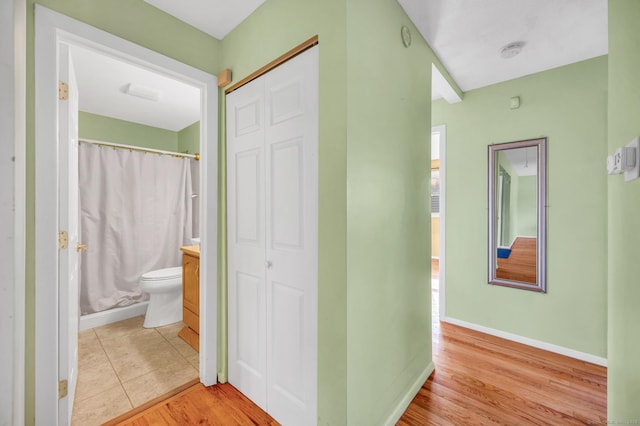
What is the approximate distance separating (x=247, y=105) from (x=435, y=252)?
18.5ft

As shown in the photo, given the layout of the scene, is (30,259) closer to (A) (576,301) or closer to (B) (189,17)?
(B) (189,17)

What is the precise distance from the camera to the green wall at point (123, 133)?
335 centimetres

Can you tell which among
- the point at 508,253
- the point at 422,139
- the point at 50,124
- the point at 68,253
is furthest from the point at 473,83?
the point at 68,253

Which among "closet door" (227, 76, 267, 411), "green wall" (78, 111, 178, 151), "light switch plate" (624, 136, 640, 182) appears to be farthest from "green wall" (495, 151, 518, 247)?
"green wall" (78, 111, 178, 151)

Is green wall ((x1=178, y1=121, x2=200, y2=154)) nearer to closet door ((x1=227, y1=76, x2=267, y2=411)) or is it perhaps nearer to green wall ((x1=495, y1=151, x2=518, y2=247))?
closet door ((x1=227, y1=76, x2=267, y2=411))

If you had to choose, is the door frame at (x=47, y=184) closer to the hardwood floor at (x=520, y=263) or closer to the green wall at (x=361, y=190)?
the green wall at (x=361, y=190)

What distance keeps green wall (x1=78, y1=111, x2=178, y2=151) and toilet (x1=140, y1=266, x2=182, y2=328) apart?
2001 mm

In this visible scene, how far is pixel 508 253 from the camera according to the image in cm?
256

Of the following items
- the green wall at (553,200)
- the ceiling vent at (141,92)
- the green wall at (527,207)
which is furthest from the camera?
the ceiling vent at (141,92)

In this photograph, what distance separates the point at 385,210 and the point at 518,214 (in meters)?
1.79

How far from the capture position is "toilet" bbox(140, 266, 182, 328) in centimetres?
272

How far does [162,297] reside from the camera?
9.27 ft

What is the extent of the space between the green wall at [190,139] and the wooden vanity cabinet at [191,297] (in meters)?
1.95

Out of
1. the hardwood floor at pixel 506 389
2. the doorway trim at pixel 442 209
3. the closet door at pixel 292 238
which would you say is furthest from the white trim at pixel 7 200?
the doorway trim at pixel 442 209
